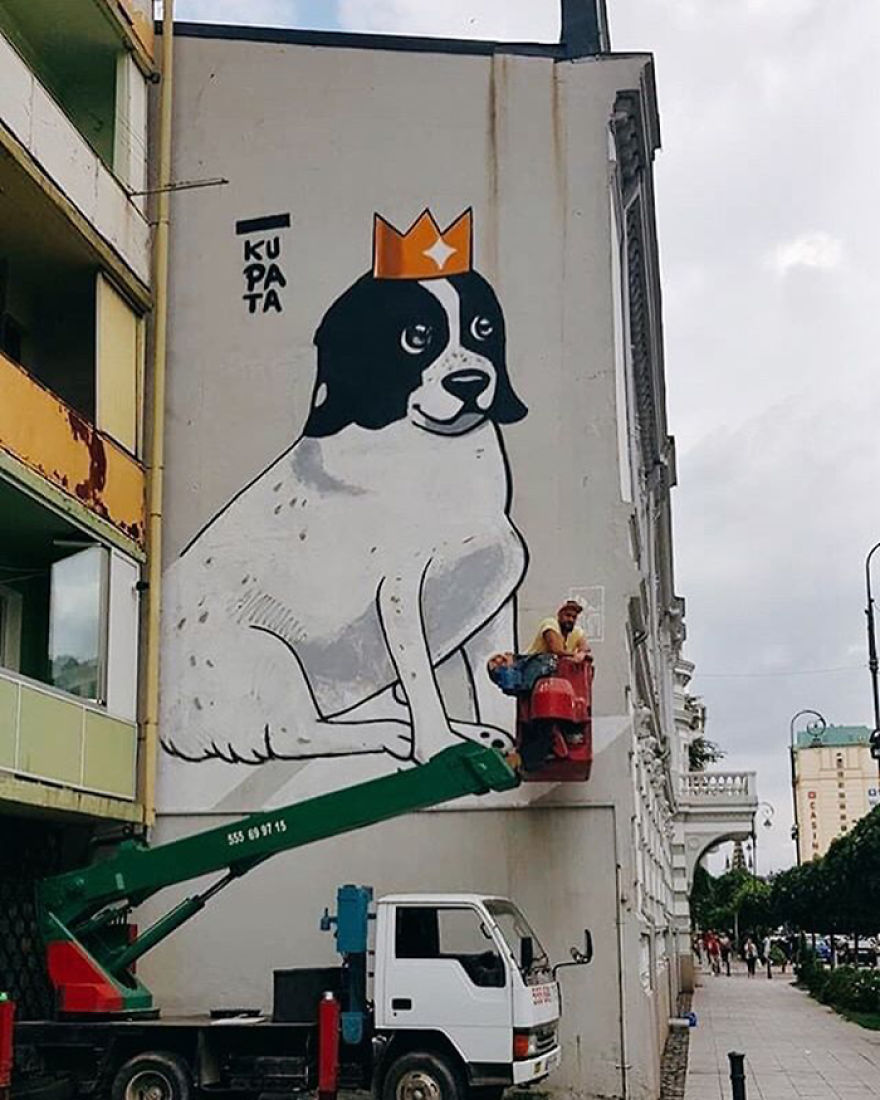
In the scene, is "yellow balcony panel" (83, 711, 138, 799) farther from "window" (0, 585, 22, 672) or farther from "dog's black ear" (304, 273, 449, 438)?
"dog's black ear" (304, 273, 449, 438)

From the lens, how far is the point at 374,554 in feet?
67.1

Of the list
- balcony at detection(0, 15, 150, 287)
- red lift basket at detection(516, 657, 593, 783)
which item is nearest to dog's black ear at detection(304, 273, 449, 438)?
balcony at detection(0, 15, 150, 287)

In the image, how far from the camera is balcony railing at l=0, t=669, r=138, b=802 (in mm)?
16891

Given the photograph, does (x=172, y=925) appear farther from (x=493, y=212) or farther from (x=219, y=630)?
(x=493, y=212)

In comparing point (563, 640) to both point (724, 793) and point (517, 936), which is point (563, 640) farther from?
point (724, 793)

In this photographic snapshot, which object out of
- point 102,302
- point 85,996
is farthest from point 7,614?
point 85,996

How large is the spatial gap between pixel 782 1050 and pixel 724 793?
2106cm

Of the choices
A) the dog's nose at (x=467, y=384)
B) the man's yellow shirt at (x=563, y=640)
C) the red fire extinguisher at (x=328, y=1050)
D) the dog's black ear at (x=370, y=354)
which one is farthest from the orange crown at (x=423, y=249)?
the red fire extinguisher at (x=328, y=1050)

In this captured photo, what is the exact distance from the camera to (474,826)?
63.6 feet

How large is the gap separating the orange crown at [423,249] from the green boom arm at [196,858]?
24.0 feet

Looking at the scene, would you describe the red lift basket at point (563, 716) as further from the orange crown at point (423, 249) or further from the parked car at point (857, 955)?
the parked car at point (857, 955)

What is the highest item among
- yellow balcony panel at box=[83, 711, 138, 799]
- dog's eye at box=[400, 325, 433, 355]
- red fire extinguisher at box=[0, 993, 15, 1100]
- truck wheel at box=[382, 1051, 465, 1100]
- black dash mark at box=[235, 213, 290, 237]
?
black dash mark at box=[235, 213, 290, 237]

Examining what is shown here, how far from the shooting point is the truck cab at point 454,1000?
15.3m

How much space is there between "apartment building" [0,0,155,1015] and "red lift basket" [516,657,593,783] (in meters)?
5.11
